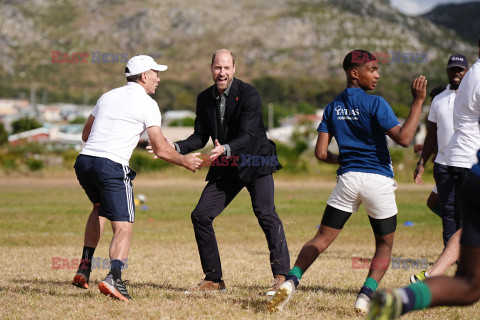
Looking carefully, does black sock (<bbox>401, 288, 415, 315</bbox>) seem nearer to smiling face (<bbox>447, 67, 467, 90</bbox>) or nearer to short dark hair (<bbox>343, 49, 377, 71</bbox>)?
short dark hair (<bbox>343, 49, 377, 71</bbox>)

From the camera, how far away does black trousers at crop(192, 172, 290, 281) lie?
22.7 ft

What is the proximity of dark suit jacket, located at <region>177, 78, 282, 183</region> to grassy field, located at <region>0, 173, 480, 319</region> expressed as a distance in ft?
2.50

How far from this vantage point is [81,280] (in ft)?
22.7

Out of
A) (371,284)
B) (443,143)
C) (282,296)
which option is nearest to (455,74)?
(443,143)

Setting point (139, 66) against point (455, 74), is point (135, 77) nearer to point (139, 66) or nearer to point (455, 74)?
point (139, 66)

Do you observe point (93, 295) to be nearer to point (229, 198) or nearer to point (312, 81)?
point (229, 198)

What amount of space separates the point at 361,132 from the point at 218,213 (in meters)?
2.00

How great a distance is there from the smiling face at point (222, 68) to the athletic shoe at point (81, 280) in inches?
97.4

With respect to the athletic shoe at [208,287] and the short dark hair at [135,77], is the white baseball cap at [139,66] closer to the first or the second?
the short dark hair at [135,77]

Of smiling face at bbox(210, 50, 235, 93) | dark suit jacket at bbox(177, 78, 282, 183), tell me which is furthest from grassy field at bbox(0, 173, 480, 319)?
smiling face at bbox(210, 50, 235, 93)

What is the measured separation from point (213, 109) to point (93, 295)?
2.30 m

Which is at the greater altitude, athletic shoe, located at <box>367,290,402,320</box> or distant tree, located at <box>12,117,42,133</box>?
athletic shoe, located at <box>367,290,402,320</box>

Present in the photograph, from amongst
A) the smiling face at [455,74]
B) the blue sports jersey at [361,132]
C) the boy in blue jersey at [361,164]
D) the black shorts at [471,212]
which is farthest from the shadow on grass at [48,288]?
the smiling face at [455,74]

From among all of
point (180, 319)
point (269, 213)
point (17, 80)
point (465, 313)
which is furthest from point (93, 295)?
point (17, 80)
